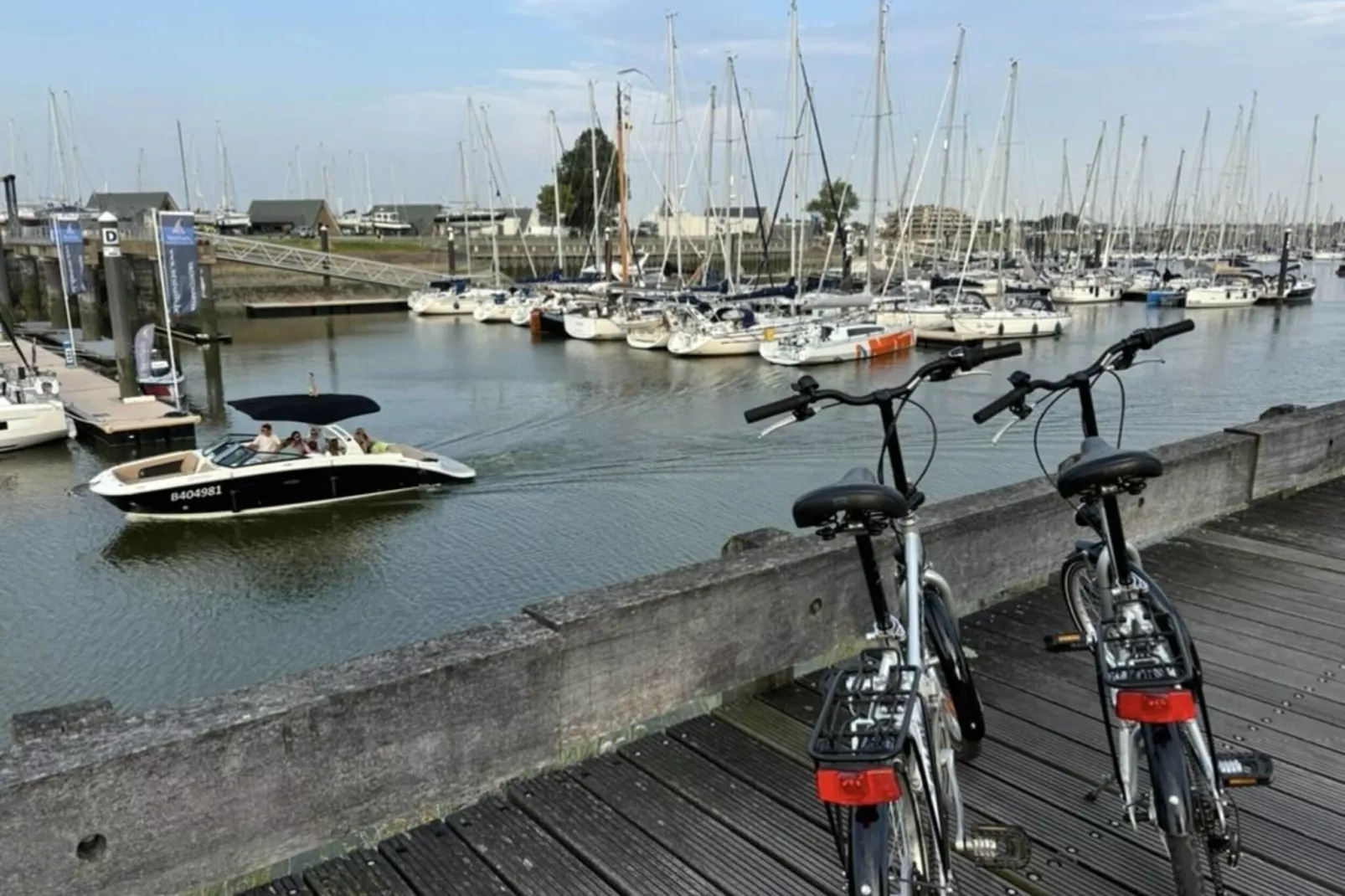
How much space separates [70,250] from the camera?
35.0 meters

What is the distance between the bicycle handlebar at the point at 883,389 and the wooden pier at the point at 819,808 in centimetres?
129

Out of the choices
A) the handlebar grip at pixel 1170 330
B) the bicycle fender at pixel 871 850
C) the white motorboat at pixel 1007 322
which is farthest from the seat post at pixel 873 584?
the white motorboat at pixel 1007 322

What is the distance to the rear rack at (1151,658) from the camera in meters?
2.44

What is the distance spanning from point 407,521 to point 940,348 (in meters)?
26.8

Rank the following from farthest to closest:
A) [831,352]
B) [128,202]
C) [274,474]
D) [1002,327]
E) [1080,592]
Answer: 1. [128,202]
2. [1002,327]
3. [831,352]
4. [274,474]
5. [1080,592]

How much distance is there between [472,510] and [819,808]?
46.7ft

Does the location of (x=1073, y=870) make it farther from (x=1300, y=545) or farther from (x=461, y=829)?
→ (x=1300, y=545)

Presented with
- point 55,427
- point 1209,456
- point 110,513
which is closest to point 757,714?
point 1209,456

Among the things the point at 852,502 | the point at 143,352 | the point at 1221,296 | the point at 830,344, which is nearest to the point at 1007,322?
the point at 830,344

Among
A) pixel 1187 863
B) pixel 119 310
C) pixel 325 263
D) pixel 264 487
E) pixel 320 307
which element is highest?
pixel 1187 863

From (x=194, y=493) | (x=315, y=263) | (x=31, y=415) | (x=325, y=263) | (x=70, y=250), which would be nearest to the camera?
(x=194, y=493)

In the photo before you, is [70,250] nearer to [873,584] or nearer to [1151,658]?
[873,584]

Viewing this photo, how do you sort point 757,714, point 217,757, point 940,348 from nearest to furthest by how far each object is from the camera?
point 217,757 → point 757,714 → point 940,348

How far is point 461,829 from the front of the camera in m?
3.04
